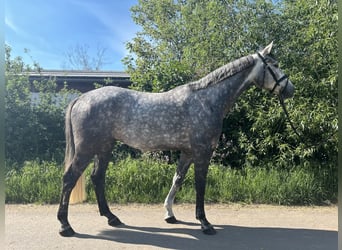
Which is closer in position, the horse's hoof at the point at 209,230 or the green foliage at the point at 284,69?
the horse's hoof at the point at 209,230

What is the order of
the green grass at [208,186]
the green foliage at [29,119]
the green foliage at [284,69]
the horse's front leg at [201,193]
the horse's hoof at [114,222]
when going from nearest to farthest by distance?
the horse's front leg at [201,193], the horse's hoof at [114,222], the green grass at [208,186], the green foliage at [284,69], the green foliage at [29,119]

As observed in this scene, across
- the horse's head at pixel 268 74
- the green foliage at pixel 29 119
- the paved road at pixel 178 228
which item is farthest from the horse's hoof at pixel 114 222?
the green foliage at pixel 29 119

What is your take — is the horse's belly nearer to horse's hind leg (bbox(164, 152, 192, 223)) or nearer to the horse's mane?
horse's hind leg (bbox(164, 152, 192, 223))

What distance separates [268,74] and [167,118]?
1.44 m

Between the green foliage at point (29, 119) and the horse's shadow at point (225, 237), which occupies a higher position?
the green foliage at point (29, 119)

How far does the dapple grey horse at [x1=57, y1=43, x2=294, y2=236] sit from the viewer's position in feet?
13.3

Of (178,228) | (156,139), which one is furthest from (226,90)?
(178,228)

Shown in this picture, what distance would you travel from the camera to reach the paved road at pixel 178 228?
3688 mm

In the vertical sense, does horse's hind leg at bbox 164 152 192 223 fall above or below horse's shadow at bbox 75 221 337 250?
above

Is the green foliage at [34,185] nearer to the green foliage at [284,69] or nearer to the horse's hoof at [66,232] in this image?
the horse's hoof at [66,232]

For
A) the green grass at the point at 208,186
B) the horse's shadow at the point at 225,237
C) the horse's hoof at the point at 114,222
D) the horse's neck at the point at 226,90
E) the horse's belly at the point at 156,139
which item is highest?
the horse's neck at the point at 226,90

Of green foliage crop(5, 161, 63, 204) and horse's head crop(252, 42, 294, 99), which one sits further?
green foliage crop(5, 161, 63, 204)

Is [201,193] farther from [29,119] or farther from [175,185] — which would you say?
[29,119]

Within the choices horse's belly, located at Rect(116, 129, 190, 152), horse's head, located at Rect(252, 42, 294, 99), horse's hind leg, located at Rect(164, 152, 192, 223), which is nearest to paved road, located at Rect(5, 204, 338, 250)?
horse's hind leg, located at Rect(164, 152, 192, 223)
